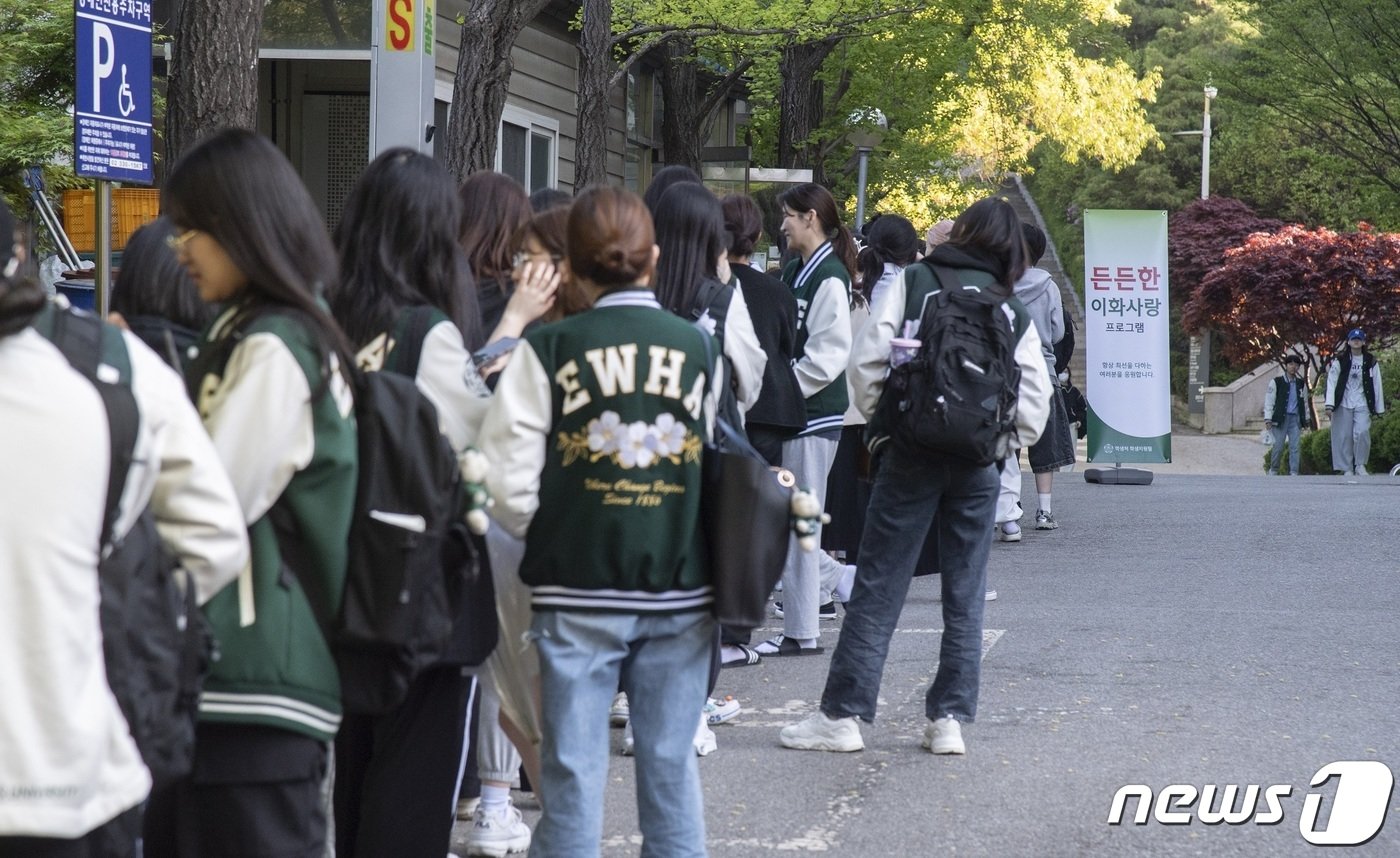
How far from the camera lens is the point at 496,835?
4.88m

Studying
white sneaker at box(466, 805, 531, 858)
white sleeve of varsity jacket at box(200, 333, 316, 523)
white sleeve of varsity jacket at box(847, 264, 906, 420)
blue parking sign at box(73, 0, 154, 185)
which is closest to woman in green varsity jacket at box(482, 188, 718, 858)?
white sleeve of varsity jacket at box(200, 333, 316, 523)

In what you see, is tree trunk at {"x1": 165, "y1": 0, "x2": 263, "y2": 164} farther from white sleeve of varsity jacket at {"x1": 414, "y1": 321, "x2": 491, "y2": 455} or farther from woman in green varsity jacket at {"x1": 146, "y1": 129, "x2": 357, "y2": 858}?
woman in green varsity jacket at {"x1": 146, "y1": 129, "x2": 357, "y2": 858}

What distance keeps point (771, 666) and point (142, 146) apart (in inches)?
138

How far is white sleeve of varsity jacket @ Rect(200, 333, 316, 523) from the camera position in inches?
117

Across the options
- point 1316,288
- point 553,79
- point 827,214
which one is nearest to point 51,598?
point 827,214

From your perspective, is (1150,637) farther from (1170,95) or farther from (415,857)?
(1170,95)

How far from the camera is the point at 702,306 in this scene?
591 centimetres

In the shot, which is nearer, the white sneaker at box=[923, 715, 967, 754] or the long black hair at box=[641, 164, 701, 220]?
the white sneaker at box=[923, 715, 967, 754]

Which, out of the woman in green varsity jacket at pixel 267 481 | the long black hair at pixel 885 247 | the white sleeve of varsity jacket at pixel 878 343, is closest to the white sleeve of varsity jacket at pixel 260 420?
the woman in green varsity jacket at pixel 267 481

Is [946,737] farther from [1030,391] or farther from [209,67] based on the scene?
[209,67]

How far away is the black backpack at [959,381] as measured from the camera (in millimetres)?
5719

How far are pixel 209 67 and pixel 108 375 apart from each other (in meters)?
5.86

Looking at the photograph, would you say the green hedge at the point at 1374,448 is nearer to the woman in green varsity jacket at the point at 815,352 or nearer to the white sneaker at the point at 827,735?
the woman in green varsity jacket at the point at 815,352

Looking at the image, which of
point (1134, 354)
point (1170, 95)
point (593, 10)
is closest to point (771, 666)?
point (593, 10)
